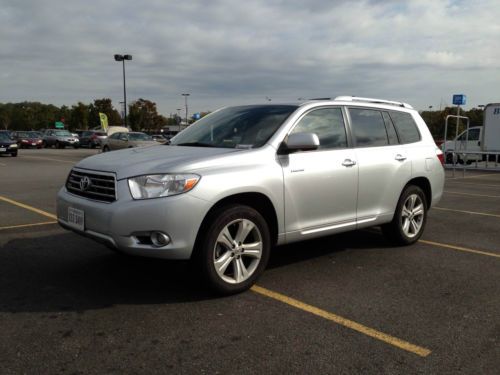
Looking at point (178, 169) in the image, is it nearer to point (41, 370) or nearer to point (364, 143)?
point (41, 370)

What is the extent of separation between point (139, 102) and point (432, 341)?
97.0 meters

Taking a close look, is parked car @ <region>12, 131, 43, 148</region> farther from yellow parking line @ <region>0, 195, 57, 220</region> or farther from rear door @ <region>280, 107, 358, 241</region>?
rear door @ <region>280, 107, 358, 241</region>

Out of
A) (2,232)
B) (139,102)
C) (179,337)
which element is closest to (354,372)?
(179,337)

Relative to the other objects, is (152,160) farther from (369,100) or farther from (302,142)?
(369,100)

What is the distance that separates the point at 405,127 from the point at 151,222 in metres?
3.78

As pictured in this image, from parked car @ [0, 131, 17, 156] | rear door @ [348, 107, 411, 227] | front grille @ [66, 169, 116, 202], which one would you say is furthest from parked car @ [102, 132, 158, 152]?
front grille @ [66, 169, 116, 202]

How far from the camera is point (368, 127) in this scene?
552 centimetres

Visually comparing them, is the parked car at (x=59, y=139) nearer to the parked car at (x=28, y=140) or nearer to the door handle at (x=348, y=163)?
the parked car at (x=28, y=140)

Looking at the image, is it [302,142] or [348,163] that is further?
[348,163]

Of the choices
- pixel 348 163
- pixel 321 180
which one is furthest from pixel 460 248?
pixel 321 180

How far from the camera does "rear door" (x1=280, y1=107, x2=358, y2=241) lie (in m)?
4.52

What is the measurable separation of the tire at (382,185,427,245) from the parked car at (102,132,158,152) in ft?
65.2

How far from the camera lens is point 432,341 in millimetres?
3338

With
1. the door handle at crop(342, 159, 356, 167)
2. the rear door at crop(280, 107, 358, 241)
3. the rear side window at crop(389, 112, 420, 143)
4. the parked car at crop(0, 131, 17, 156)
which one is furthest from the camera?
the parked car at crop(0, 131, 17, 156)
